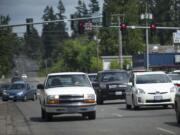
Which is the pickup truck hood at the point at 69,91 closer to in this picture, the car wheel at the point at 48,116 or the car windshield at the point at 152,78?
the car wheel at the point at 48,116

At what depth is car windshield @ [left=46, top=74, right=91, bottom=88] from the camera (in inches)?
1037

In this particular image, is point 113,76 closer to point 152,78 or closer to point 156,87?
point 152,78

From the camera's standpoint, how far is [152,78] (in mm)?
31359

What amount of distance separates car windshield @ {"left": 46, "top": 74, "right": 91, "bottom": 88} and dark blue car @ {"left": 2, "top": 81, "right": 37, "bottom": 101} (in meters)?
30.3

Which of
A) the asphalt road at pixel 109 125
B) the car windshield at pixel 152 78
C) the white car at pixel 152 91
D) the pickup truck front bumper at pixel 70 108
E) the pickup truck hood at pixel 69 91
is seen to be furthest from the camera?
the car windshield at pixel 152 78

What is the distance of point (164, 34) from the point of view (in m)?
175

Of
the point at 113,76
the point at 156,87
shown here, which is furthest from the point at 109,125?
the point at 113,76

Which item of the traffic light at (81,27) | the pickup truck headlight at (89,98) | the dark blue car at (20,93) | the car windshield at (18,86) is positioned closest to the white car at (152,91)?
the pickup truck headlight at (89,98)

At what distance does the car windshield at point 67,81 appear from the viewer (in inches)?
1037

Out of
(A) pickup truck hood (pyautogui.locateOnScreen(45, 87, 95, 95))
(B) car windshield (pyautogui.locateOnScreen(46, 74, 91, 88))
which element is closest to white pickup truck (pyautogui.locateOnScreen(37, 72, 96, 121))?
(A) pickup truck hood (pyautogui.locateOnScreen(45, 87, 95, 95))

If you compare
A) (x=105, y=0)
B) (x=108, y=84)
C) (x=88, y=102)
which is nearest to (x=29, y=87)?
(x=108, y=84)

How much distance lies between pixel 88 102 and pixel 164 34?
151 m

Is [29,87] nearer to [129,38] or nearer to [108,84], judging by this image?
[108,84]

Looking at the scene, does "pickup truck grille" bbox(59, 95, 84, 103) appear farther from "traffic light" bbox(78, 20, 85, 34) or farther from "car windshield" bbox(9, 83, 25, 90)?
"car windshield" bbox(9, 83, 25, 90)
